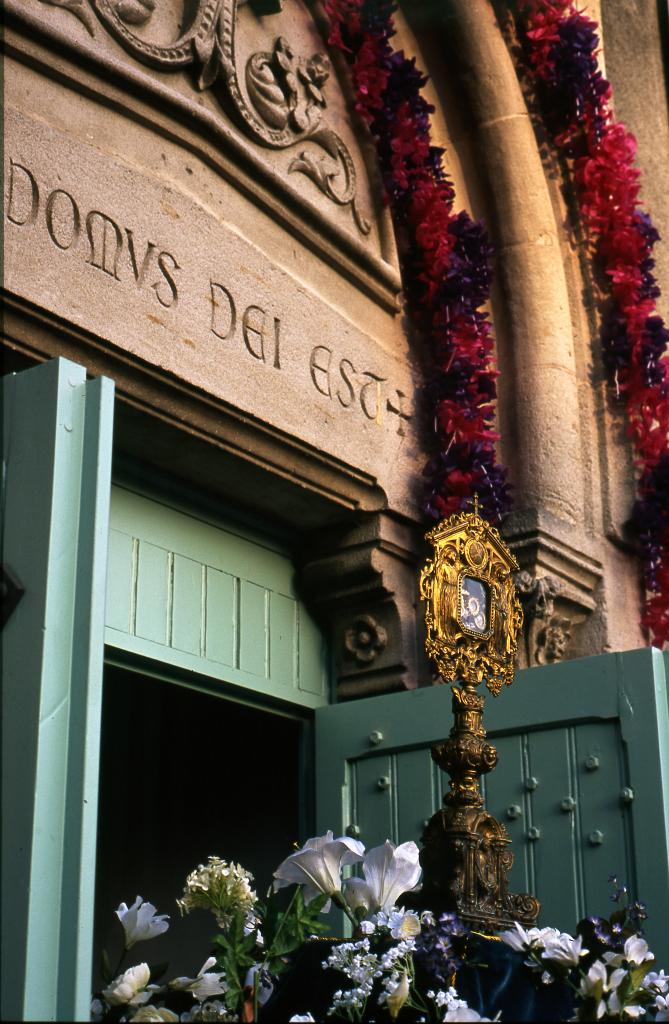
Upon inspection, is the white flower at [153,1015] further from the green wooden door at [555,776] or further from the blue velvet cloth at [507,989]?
the green wooden door at [555,776]

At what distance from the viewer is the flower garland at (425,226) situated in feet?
14.8

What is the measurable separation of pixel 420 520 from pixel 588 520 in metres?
0.60

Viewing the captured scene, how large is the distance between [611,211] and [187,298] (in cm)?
177

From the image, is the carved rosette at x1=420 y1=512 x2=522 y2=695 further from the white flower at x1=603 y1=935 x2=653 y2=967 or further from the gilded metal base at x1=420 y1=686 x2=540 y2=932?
the white flower at x1=603 y1=935 x2=653 y2=967

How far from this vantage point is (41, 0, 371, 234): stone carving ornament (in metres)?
3.78

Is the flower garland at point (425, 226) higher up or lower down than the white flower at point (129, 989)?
higher up

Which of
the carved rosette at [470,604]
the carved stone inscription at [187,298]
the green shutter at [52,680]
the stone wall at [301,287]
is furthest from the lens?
the stone wall at [301,287]

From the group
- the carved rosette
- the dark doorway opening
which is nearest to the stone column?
the dark doorway opening

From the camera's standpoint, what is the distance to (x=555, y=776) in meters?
3.83

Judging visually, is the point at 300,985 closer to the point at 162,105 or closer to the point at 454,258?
the point at 162,105

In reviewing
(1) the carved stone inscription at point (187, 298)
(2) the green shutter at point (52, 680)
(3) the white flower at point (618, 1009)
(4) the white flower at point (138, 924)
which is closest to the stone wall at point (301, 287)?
(1) the carved stone inscription at point (187, 298)

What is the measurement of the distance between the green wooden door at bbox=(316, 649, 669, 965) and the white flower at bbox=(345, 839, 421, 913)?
999 millimetres

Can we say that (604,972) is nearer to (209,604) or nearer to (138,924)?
(138,924)

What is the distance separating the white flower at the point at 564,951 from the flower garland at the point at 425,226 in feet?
6.78
